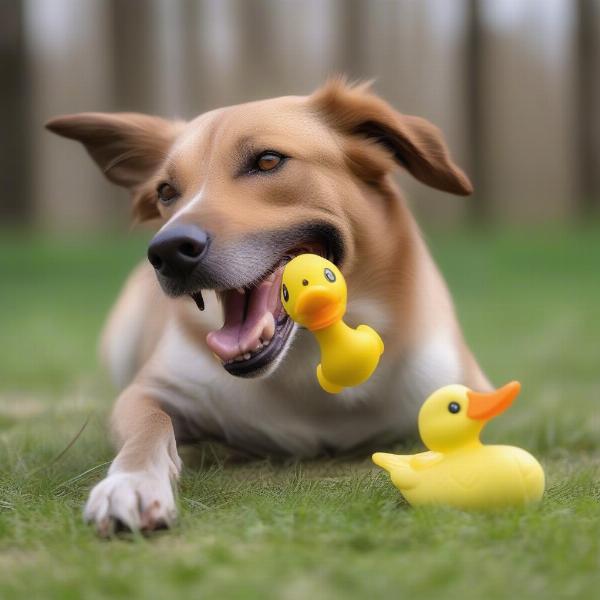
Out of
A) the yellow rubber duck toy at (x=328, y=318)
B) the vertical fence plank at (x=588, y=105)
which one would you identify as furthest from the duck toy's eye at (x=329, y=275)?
the vertical fence plank at (x=588, y=105)

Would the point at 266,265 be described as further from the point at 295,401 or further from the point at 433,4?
the point at 433,4

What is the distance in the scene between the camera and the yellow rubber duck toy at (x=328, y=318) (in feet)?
7.28

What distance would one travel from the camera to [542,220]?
33.0 ft

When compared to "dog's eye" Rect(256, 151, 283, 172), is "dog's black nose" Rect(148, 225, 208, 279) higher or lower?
lower

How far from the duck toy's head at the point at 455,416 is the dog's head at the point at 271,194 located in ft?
1.52

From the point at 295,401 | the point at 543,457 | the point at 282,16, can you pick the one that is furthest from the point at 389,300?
the point at 282,16

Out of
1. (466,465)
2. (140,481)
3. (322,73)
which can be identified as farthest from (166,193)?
(322,73)

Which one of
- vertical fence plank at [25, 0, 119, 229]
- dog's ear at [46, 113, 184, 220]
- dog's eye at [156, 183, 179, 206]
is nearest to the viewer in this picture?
dog's eye at [156, 183, 179, 206]

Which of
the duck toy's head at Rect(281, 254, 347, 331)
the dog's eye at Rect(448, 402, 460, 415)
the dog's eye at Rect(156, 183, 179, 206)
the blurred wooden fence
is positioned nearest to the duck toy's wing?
the dog's eye at Rect(448, 402, 460, 415)

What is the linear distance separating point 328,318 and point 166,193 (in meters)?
0.80

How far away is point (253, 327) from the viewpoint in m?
2.43

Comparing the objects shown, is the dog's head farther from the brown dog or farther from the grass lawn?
the grass lawn

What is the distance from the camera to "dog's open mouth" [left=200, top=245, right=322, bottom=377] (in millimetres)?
2373

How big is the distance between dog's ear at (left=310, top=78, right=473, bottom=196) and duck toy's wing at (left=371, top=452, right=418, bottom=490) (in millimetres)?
1037
